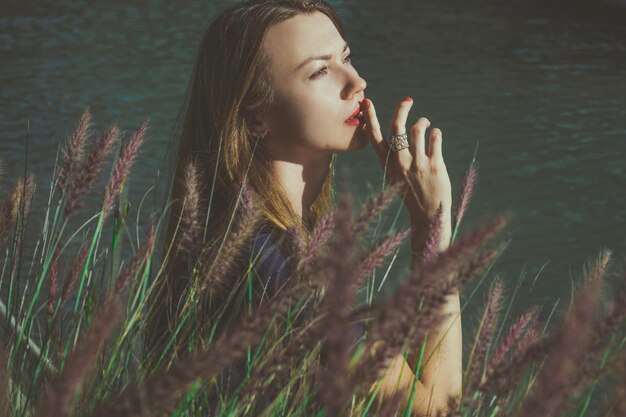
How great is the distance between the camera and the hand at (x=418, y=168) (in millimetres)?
2125

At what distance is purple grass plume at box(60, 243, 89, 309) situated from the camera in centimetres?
127

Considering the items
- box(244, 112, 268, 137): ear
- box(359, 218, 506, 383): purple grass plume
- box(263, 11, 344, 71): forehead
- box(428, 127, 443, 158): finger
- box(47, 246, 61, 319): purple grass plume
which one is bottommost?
box(244, 112, 268, 137): ear

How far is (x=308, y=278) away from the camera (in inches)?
46.3

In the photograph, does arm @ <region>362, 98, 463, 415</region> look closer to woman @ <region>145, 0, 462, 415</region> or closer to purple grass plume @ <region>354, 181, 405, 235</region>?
woman @ <region>145, 0, 462, 415</region>

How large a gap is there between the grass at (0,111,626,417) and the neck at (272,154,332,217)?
1.81 ft

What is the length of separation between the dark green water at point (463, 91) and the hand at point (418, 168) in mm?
2258

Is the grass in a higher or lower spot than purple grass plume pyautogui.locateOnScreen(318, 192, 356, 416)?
lower

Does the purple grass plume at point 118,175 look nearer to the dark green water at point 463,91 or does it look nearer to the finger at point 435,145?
the finger at point 435,145

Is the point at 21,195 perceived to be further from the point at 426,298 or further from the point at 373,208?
the point at 426,298

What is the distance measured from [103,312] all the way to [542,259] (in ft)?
15.5

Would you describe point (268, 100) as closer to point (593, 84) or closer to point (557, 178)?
point (557, 178)

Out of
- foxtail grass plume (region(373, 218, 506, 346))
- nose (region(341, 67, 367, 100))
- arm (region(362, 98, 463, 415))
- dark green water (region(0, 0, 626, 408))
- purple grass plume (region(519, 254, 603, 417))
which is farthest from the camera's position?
dark green water (region(0, 0, 626, 408))

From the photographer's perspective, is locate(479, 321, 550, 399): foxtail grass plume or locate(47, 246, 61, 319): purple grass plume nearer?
locate(479, 321, 550, 399): foxtail grass plume

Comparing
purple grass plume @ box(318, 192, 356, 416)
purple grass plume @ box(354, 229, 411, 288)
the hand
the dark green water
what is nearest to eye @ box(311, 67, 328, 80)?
the hand
